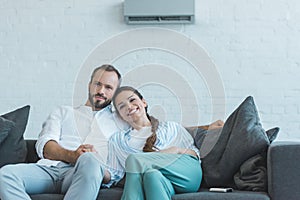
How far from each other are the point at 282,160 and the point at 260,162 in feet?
0.60

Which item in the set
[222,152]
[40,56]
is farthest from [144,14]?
[222,152]

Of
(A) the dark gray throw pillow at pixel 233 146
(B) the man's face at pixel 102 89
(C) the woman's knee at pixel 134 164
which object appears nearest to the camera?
(C) the woman's knee at pixel 134 164

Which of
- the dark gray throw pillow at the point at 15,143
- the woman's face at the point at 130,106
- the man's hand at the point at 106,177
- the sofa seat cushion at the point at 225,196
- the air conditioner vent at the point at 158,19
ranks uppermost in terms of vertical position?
the air conditioner vent at the point at 158,19

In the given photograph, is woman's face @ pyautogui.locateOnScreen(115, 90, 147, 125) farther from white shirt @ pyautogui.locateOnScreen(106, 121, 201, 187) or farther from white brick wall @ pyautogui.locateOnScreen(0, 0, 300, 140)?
white brick wall @ pyautogui.locateOnScreen(0, 0, 300, 140)

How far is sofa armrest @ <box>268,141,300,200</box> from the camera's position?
2.40m

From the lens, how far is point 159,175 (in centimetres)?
244

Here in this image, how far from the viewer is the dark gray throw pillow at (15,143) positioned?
2.98 m

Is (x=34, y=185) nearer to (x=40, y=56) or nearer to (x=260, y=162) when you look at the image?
(x=260, y=162)

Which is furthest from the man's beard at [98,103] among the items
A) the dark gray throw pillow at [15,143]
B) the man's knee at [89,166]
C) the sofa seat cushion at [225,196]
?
the sofa seat cushion at [225,196]

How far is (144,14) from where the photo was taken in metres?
3.74

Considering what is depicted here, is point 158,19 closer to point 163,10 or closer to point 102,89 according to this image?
point 163,10

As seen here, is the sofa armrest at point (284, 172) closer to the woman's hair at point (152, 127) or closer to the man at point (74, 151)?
the woman's hair at point (152, 127)

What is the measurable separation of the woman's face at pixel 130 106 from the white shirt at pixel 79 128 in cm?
8

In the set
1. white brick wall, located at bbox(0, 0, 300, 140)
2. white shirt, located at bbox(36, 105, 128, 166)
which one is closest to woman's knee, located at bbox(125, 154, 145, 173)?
white shirt, located at bbox(36, 105, 128, 166)
